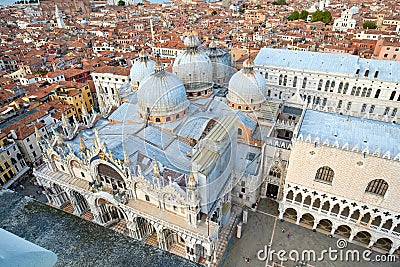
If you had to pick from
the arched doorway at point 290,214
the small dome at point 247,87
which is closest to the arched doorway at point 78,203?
the small dome at point 247,87

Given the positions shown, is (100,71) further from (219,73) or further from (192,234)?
(192,234)

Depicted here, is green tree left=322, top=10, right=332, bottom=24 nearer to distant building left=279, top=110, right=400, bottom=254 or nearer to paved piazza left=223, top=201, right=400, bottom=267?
distant building left=279, top=110, right=400, bottom=254

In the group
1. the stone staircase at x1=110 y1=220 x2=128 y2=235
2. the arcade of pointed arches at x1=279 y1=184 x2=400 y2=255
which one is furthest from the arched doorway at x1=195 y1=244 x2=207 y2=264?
the arcade of pointed arches at x1=279 y1=184 x2=400 y2=255

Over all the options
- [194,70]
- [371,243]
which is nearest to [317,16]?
[194,70]

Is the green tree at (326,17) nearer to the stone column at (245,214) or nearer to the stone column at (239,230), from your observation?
the stone column at (245,214)

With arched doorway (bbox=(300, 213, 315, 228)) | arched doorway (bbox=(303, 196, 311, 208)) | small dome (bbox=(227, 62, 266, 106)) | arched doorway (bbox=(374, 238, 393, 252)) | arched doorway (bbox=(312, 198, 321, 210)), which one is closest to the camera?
arched doorway (bbox=(374, 238, 393, 252))

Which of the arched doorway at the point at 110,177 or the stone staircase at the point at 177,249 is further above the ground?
the arched doorway at the point at 110,177
